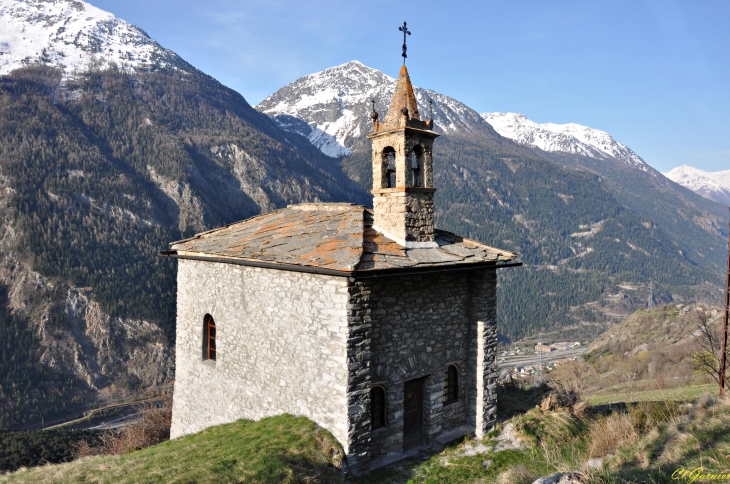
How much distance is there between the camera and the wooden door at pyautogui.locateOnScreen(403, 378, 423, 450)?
43.4 ft

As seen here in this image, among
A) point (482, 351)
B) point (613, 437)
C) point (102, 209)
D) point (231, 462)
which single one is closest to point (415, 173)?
point (482, 351)

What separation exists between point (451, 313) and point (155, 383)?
90.6 m

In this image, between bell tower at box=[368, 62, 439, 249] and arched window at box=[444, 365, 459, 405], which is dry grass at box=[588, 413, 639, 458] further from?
bell tower at box=[368, 62, 439, 249]

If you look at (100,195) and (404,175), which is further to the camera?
(100,195)

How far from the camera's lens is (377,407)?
12.4 meters

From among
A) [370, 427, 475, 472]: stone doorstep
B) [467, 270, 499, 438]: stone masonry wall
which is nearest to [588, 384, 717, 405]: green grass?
[467, 270, 499, 438]: stone masonry wall

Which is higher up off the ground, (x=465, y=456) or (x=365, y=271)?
(x=365, y=271)

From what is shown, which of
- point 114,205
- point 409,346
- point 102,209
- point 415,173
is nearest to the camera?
point 409,346

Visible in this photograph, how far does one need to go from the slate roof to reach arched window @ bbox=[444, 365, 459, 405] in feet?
10.9

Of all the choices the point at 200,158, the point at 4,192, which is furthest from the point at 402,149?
the point at 200,158

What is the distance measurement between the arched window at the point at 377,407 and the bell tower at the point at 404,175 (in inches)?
152

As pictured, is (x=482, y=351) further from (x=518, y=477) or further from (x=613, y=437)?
(x=518, y=477)

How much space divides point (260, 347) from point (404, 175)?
243 inches

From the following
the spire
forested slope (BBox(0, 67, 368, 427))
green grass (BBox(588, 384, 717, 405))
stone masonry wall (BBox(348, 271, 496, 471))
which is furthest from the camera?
forested slope (BBox(0, 67, 368, 427))
